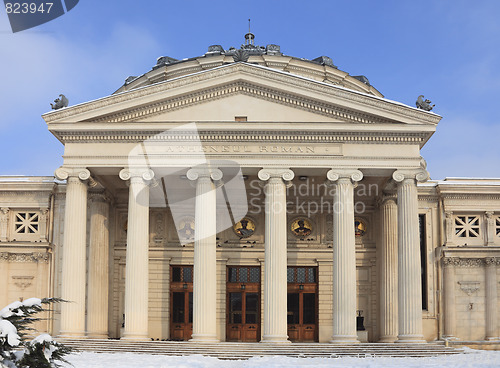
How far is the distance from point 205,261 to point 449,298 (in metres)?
13.4

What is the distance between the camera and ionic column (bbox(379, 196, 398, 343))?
121 ft

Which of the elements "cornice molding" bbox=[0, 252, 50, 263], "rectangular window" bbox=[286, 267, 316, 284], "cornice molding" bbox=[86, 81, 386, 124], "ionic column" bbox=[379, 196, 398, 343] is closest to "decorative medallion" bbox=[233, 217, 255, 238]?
"rectangular window" bbox=[286, 267, 316, 284]

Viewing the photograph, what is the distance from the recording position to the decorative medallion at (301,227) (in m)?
40.0

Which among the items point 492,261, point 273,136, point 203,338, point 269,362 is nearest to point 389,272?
point 492,261

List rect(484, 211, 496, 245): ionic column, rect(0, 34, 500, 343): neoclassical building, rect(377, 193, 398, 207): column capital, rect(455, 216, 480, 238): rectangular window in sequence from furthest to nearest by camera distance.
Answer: rect(455, 216, 480, 238): rectangular window
rect(484, 211, 496, 245): ionic column
rect(377, 193, 398, 207): column capital
rect(0, 34, 500, 343): neoclassical building

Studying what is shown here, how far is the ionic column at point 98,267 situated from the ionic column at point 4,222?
483cm

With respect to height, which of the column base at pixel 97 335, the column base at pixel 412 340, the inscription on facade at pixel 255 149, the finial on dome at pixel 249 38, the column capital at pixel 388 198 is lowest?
the column base at pixel 97 335

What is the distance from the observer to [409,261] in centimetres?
3306

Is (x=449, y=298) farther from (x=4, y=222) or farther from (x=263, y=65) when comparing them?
(x=4, y=222)

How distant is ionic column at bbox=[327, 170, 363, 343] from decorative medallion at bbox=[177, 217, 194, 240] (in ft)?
29.8

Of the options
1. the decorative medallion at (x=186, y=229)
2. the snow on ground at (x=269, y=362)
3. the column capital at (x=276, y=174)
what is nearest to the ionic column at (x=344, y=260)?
the column capital at (x=276, y=174)

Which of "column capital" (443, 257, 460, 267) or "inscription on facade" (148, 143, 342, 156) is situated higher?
"inscription on facade" (148, 143, 342, 156)

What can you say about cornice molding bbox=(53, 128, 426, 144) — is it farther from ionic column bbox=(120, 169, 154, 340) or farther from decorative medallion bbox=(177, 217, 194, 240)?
decorative medallion bbox=(177, 217, 194, 240)

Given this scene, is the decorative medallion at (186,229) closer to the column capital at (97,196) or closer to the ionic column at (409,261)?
the column capital at (97,196)
